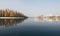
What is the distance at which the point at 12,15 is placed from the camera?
278 ft

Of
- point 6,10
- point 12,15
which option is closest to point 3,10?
point 6,10

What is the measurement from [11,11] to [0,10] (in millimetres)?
9427

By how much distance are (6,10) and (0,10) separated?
21.4ft

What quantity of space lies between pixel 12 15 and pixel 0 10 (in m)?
11.8

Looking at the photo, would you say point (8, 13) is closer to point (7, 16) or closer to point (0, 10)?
point (7, 16)

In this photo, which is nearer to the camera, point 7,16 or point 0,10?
point 7,16

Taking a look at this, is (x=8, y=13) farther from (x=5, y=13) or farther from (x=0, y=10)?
(x=0, y=10)

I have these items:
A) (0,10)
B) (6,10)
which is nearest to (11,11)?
(6,10)

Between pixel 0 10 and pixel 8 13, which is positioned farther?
pixel 0 10

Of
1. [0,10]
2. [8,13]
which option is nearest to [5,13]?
[8,13]

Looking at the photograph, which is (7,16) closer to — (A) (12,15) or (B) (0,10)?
(A) (12,15)

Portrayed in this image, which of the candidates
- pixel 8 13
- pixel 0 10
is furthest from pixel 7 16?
pixel 0 10

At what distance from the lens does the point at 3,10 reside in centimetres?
8712

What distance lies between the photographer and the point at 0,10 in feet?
294
